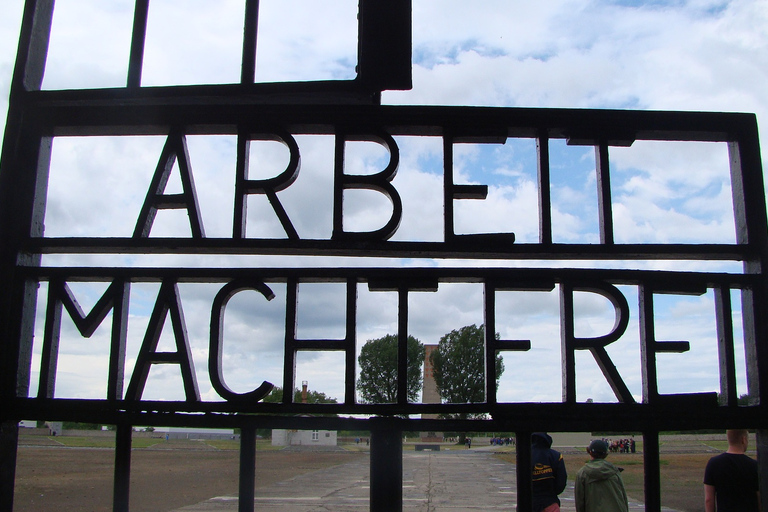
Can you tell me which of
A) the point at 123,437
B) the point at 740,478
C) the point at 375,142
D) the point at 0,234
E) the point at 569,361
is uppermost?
the point at 375,142

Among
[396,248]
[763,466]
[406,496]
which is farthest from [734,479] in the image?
[406,496]

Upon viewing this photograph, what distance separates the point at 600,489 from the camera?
561 centimetres

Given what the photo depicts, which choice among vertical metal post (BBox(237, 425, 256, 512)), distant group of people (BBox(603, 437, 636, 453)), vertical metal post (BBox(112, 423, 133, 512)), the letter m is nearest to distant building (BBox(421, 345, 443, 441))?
vertical metal post (BBox(237, 425, 256, 512))

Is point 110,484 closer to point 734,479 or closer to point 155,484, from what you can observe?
point 155,484

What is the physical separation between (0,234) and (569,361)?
348cm

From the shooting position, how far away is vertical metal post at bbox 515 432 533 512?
3.25 m

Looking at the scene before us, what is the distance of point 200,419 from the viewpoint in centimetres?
339

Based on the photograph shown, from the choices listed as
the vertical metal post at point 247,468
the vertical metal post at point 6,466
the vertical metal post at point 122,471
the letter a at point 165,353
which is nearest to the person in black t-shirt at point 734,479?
the vertical metal post at point 247,468

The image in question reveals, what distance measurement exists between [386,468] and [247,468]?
78 cm

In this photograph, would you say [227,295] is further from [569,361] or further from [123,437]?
[569,361]

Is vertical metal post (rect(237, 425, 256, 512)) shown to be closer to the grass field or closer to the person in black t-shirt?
the person in black t-shirt

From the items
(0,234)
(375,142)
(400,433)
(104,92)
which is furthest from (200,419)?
(104,92)

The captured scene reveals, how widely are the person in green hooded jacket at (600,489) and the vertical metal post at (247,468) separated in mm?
3467

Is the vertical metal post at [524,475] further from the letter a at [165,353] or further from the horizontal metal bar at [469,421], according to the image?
the letter a at [165,353]
